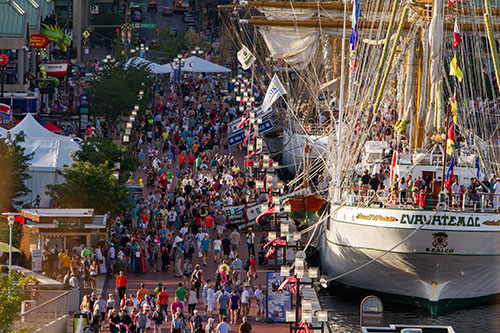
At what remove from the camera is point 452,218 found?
44156 millimetres

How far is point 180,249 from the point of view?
156 feet

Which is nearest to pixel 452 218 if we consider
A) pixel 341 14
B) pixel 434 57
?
pixel 434 57

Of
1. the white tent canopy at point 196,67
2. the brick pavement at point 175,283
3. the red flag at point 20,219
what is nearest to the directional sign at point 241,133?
the brick pavement at point 175,283

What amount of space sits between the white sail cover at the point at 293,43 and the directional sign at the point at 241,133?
3830mm

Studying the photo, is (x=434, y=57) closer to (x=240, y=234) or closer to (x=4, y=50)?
(x=240, y=234)

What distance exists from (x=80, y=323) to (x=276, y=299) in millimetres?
7112

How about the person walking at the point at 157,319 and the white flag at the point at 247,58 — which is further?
the white flag at the point at 247,58

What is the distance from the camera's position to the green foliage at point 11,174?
51844 mm

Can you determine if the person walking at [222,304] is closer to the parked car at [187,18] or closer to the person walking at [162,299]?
the person walking at [162,299]

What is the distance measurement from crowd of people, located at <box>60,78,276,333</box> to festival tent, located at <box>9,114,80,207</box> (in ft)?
11.7

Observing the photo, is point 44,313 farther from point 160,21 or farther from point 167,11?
point 167,11

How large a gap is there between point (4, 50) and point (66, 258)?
39485 millimetres

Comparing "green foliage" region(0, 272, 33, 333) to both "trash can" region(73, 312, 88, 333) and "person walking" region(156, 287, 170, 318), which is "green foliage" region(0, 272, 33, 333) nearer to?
"trash can" region(73, 312, 88, 333)

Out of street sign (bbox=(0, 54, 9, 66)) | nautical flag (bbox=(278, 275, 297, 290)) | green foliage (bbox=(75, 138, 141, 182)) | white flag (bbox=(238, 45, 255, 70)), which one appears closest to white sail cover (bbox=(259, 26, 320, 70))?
white flag (bbox=(238, 45, 255, 70))
